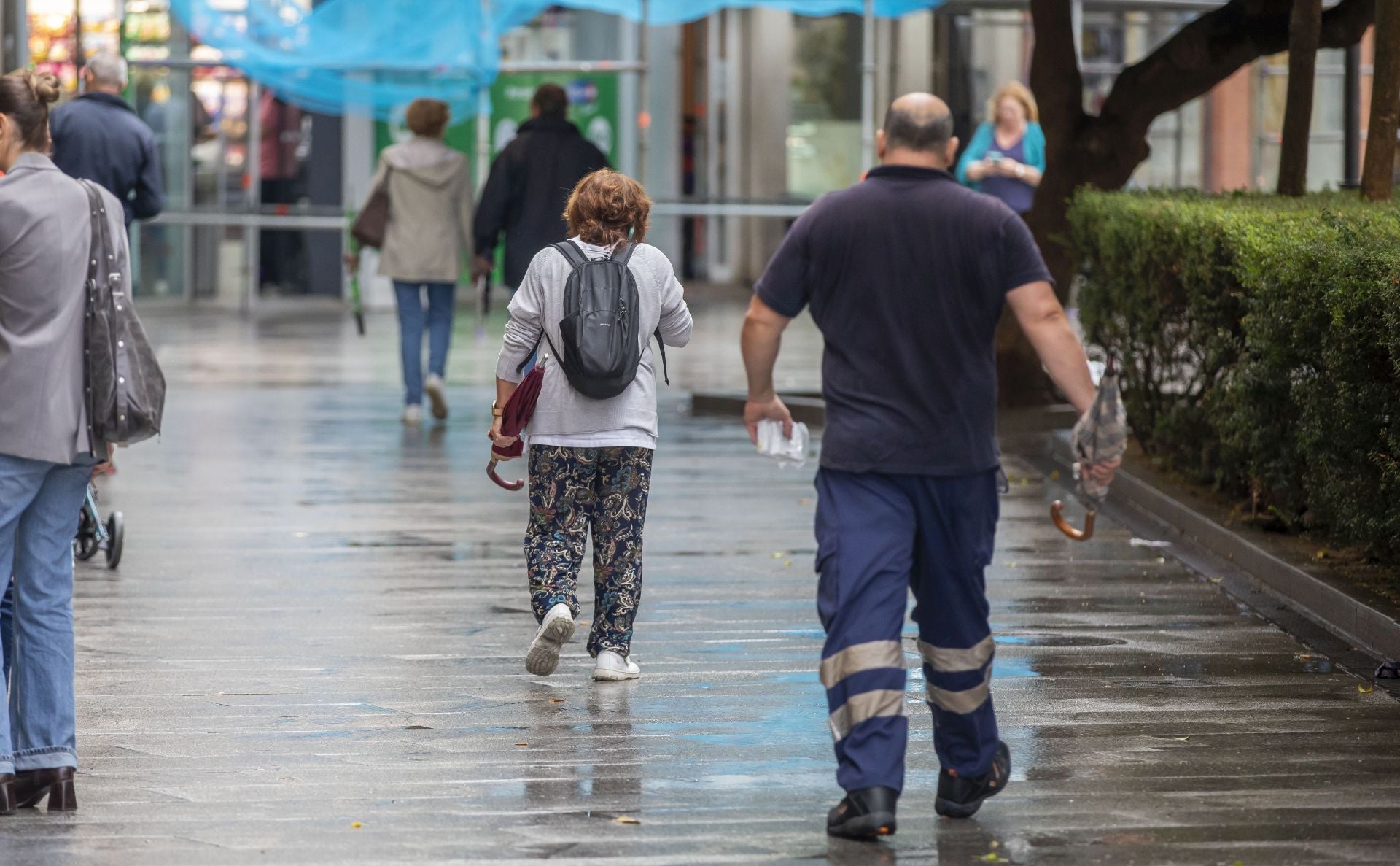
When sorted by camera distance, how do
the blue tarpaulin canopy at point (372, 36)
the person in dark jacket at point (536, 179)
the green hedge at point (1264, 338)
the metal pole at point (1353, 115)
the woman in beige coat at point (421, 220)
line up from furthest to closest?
the blue tarpaulin canopy at point (372, 36), the metal pole at point (1353, 115), the woman in beige coat at point (421, 220), the person in dark jacket at point (536, 179), the green hedge at point (1264, 338)

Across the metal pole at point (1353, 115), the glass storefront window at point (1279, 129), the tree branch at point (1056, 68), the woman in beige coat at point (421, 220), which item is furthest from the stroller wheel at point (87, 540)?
the glass storefront window at point (1279, 129)

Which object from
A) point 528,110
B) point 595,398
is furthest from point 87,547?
point 528,110

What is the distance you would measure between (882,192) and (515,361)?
1906 millimetres

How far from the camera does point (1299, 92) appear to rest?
35.1ft

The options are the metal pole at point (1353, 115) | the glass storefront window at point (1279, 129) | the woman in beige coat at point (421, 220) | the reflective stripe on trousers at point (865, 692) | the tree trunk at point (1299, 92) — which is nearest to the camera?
the reflective stripe on trousers at point (865, 692)

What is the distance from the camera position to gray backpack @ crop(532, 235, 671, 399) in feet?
20.7

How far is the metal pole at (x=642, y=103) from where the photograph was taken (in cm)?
2175

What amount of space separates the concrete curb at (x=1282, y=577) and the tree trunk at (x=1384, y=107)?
5.83 ft

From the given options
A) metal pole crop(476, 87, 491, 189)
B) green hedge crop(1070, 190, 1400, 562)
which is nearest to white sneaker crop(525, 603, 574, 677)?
green hedge crop(1070, 190, 1400, 562)

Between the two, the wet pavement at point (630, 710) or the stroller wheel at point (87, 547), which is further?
the stroller wheel at point (87, 547)

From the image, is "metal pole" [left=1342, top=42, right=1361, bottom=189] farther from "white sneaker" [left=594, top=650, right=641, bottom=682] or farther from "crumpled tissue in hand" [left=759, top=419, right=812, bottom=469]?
"crumpled tissue in hand" [left=759, top=419, right=812, bottom=469]

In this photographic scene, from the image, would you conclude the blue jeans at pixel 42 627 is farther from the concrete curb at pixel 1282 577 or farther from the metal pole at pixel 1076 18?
the metal pole at pixel 1076 18

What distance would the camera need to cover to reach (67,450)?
501 centimetres

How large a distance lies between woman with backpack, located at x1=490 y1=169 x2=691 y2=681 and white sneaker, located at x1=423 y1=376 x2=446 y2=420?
6.59 metres
